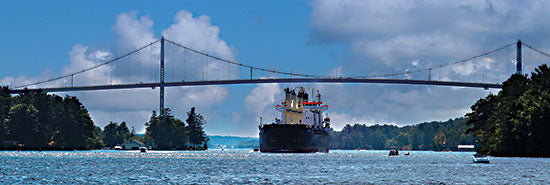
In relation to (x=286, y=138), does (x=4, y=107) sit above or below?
above

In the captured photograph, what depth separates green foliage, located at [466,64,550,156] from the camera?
117m

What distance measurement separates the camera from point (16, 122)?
173250 millimetres

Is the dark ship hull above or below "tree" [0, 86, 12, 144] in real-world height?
below

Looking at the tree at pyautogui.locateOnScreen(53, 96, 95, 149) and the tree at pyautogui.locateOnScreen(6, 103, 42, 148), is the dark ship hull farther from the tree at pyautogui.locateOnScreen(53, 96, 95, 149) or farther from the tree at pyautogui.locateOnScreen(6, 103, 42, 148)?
the tree at pyautogui.locateOnScreen(6, 103, 42, 148)

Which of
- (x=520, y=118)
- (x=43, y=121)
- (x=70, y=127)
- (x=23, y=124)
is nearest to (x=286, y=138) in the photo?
(x=70, y=127)

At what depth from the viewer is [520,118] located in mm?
119375

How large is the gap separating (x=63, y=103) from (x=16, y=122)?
1826 centimetres

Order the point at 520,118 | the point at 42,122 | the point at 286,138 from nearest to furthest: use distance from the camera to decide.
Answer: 1. the point at 520,118
2. the point at 286,138
3. the point at 42,122

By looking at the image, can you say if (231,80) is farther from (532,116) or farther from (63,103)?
(532,116)

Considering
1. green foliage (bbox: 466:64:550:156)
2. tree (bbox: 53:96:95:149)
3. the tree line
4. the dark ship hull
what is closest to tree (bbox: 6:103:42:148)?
the tree line

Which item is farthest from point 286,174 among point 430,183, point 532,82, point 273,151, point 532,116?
point 273,151

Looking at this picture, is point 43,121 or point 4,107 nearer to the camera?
point 43,121

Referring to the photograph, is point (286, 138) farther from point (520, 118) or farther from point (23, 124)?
point (520, 118)

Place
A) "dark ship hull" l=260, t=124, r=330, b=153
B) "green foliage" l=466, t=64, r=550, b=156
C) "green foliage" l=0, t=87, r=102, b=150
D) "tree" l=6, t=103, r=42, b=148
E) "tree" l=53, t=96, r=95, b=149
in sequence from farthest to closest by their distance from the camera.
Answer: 1. "tree" l=53, t=96, r=95, b=149
2. "green foliage" l=0, t=87, r=102, b=150
3. "tree" l=6, t=103, r=42, b=148
4. "dark ship hull" l=260, t=124, r=330, b=153
5. "green foliage" l=466, t=64, r=550, b=156
